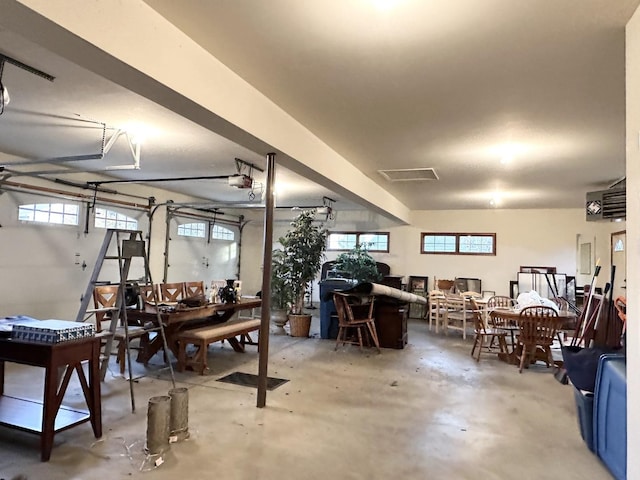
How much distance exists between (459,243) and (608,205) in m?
5.89

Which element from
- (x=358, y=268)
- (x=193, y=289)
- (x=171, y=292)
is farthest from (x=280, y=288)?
(x=171, y=292)

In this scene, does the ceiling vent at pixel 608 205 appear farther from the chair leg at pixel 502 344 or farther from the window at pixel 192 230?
the window at pixel 192 230

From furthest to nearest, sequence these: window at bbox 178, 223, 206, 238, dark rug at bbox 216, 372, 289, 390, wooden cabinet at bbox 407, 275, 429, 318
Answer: wooden cabinet at bbox 407, 275, 429, 318 → window at bbox 178, 223, 206, 238 → dark rug at bbox 216, 372, 289, 390

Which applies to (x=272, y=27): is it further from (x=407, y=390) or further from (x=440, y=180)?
(x=440, y=180)

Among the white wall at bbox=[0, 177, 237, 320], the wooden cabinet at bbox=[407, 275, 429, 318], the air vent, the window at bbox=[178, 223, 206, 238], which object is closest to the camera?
the white wall at bbox=[0, 177, 237, 320]

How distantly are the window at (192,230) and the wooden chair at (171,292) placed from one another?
2268mm

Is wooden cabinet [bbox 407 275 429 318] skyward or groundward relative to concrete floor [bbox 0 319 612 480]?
skyward

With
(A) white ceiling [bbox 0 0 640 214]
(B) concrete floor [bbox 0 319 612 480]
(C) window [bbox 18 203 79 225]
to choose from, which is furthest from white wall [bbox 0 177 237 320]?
(B) concrete floor [bbox 0 319 612 480]

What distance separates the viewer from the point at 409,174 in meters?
5.91

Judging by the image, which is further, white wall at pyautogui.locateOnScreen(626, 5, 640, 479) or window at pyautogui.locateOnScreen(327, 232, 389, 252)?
window at pyautogui.locateOnScreen(327, 232, 389, 252)

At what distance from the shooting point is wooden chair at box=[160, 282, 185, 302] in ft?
20.5

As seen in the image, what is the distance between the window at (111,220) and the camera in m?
6.82

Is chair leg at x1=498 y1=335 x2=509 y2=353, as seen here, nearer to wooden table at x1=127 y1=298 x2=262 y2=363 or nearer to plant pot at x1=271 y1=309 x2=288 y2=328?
wooden table at x1=127 y1=298 x2=262 y2=363

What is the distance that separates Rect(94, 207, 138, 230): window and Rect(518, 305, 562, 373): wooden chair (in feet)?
20.6
